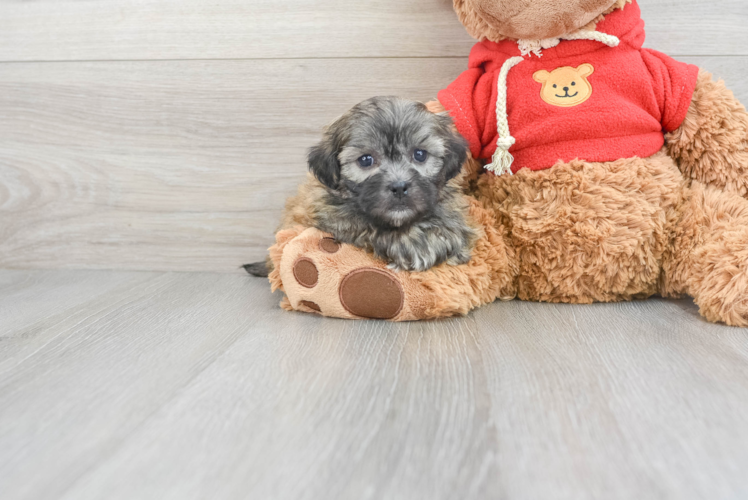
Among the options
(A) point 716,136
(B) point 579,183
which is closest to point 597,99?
(B) point 579,183

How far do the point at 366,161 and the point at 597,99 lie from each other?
58 cm

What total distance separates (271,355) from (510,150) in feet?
2.61

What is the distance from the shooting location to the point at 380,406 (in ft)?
2.90

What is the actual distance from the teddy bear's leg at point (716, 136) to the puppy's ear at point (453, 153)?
1.81 ft

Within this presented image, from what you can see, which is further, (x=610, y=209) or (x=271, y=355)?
(x=610, y=209)

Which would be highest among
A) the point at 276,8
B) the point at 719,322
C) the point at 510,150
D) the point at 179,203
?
the point at 276,8

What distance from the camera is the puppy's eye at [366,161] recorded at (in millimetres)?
1290

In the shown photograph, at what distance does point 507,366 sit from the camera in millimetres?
1029

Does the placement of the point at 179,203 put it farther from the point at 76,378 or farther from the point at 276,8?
the point at 76,378

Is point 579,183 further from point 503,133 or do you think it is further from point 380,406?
point 380,406

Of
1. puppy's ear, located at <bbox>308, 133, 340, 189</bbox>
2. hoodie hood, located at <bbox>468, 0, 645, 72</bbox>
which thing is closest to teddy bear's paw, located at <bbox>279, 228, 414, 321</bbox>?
puppy's ear, located at <bbox>308, 133, 340, 189</bbox>

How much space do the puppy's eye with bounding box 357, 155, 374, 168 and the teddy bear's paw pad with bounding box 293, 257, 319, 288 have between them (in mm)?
257

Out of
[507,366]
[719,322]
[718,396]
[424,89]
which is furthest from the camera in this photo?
[424,89]

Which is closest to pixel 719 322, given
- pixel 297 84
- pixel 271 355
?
pixel 271 355
